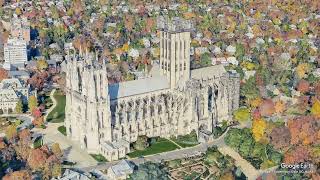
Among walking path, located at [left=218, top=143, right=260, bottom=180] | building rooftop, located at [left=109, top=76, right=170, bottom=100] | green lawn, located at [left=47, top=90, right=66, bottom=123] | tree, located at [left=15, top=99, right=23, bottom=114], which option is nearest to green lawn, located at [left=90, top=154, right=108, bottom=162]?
building rooftop, located at [left=109, top=76, right=170, bottom=100]

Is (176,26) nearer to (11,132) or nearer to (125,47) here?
(11,132)

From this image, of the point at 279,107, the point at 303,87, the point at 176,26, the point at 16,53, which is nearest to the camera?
the point at 176,26

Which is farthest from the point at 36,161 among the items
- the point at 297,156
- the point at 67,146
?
the point at 297,156

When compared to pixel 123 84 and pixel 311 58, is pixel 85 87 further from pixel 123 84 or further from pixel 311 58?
pixel 311 58

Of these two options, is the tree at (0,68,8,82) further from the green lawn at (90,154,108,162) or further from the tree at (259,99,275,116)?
the tree at (259,99,275,116)

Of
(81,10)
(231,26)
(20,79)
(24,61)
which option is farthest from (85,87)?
(81,10)
